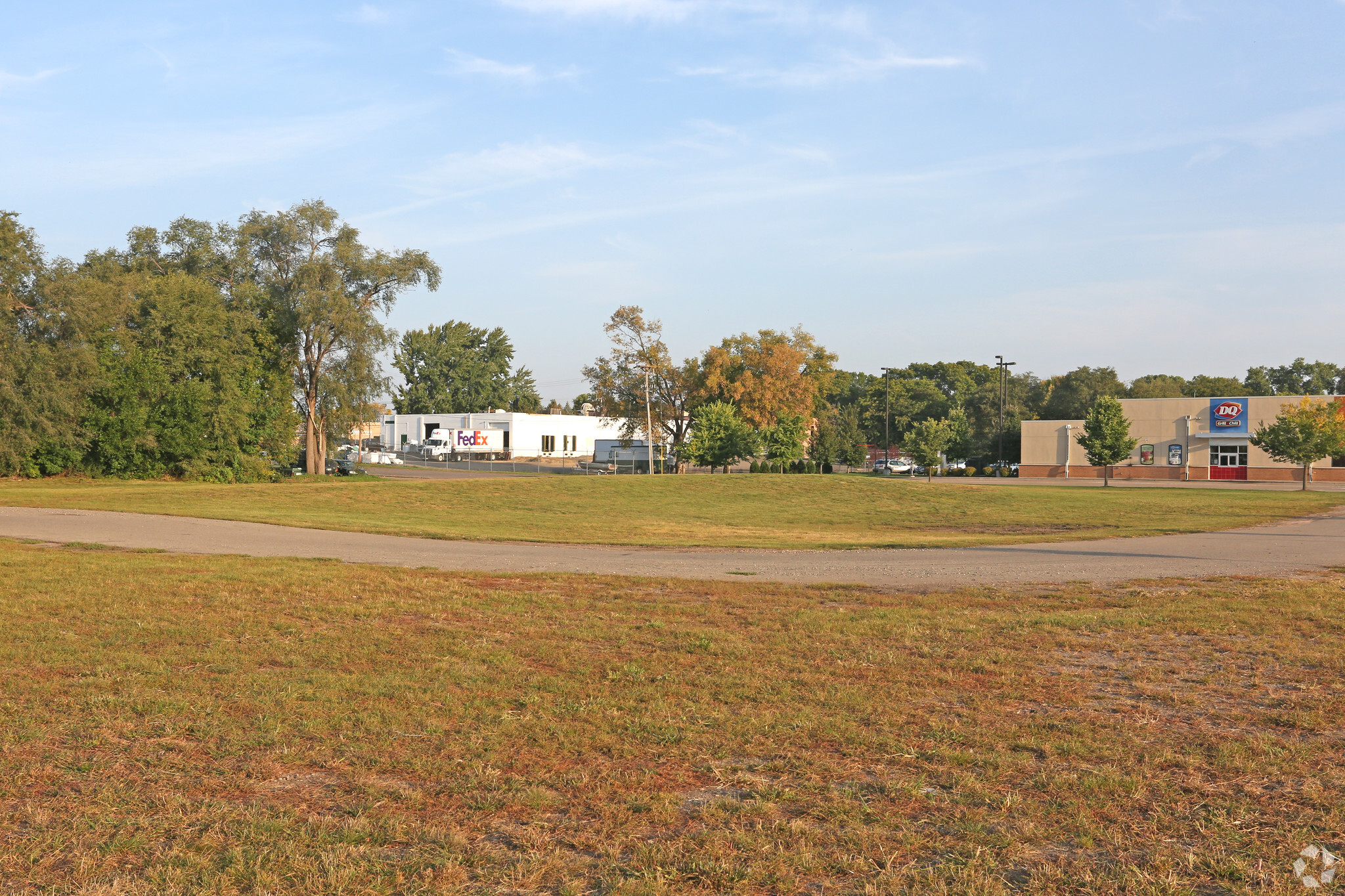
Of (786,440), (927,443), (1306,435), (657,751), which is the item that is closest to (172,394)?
(786,440)

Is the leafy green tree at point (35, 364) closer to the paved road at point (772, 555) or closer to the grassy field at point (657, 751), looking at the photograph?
the paved road at point (772, 555)

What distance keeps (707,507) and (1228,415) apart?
52.6 m

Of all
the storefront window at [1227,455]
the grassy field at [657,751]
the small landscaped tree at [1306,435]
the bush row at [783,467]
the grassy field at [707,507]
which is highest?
the small landscaped tree at [1306,435]

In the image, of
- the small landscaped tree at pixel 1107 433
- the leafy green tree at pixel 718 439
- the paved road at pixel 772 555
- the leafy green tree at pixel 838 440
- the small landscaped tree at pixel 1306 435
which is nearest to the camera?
the paved road at pixel 772 555

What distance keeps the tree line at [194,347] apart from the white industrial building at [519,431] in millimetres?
32564

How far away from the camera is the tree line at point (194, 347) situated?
46.7m

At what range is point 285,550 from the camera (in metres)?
18.1

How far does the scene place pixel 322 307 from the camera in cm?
5575

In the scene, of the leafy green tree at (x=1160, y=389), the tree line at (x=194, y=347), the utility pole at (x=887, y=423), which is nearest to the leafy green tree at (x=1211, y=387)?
the leafy green tree at (x=1160, y=389)

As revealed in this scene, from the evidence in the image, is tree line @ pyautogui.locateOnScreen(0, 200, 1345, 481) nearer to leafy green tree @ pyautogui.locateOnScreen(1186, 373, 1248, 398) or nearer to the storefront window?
the storefront window

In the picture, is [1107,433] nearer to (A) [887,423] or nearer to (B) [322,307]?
(A) [887,423]

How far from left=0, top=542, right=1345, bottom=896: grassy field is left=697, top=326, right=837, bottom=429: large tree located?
64.1m

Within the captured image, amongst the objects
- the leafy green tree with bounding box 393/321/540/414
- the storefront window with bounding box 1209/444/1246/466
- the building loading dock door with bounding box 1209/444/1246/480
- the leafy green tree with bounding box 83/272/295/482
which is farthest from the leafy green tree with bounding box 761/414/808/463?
the leafy green tree with bounding box 393/321/540/414

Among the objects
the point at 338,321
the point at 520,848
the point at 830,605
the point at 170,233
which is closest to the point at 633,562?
the point at 830,605
